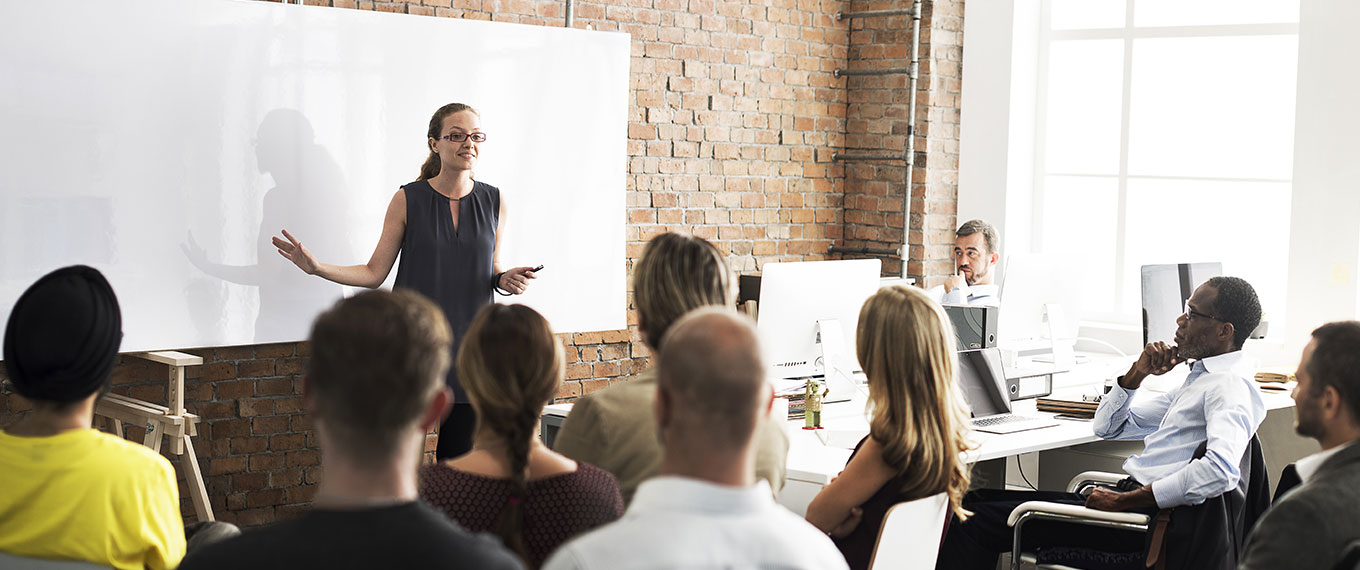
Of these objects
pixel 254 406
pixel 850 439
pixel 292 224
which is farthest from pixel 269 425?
pixel 850 439

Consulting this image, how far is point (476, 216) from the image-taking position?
13.6 feet

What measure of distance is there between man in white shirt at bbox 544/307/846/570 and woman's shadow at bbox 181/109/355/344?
3255mm

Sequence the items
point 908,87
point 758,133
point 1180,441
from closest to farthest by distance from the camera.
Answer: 1. point 1180,441
2. point 758,133
3. point 908,87

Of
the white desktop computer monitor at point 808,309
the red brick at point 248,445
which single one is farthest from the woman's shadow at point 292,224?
the white desktop computer monitor at point 808,309

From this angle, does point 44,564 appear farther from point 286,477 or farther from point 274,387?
point 286,477

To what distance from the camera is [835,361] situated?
4180 millimetres

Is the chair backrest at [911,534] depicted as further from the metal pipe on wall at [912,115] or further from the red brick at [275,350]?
the metal pipe on wall at [912,115]

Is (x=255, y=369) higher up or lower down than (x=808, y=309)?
lower down

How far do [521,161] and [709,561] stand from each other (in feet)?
12.9

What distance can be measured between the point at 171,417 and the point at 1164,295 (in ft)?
11.4

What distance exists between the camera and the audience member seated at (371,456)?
1.22m


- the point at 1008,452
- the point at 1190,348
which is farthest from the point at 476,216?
the point at 1190,348

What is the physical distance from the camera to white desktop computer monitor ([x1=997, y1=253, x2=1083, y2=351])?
5.03 m

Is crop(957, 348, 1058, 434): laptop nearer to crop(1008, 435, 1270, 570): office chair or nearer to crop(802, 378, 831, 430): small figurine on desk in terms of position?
crop(802, 378, 831, 430): small figurine on desk
